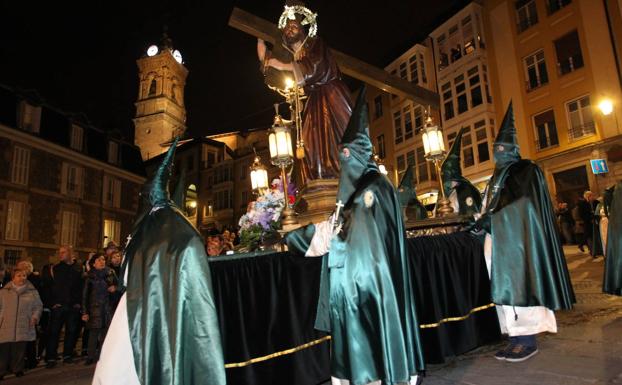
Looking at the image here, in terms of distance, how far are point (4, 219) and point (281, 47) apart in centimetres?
2267

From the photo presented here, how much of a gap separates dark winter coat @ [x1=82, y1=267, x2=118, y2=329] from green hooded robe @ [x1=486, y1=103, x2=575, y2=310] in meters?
6.65

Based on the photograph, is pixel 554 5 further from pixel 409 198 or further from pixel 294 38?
pixel 294 38

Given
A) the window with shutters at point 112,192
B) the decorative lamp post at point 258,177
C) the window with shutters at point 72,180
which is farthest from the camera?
the window with shutters at point 112,192

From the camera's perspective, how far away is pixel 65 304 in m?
7.63

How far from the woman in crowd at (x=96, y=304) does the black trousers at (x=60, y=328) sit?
0.39 meters

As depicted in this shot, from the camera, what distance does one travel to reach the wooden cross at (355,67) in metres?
6.50

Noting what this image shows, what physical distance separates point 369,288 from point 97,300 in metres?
6.23

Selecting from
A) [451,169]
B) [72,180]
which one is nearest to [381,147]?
[72,180]

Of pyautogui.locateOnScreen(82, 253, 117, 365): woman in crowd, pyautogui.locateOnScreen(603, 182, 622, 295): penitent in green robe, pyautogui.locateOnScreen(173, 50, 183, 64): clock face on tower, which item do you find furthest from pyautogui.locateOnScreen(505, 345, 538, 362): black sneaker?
pyautogui.locateOnScreen(173, 50, 183, 64): clock face on tower

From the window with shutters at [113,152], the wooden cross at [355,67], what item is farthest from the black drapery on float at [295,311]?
the window with shutters at [113,152]

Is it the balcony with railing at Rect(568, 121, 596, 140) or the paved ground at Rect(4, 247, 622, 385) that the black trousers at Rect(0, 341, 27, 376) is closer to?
the paved ground at Rect(4, 247, 622, 385)

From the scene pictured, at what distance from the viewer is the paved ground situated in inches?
136

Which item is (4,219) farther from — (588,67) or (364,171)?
(588,67)

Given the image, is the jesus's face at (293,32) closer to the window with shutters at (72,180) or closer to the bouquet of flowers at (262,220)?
the bouquet of flowers at (262,220)
